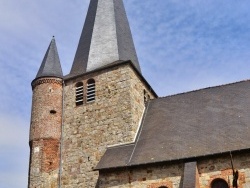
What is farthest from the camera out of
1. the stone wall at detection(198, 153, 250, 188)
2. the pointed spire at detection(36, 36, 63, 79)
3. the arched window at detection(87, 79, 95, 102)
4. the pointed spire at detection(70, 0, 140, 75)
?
the pointed spire at detection(70, 0, 140, 75)

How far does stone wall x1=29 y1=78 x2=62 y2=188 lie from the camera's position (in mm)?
16298

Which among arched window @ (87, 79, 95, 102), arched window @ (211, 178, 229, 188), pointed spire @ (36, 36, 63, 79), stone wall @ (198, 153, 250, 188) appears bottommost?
arched window @ (211, 178, 229, 188)

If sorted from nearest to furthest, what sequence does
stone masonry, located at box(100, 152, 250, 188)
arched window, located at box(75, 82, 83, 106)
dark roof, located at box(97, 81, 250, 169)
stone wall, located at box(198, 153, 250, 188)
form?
1. stone wall, located at box(198, 153, 250, 188)
2. stone masonry, located at box(100, 152, 250, 188)
3. dark roof, located at box(97, 81, 250, 169)
4. arched window, located at box(75, 82, 83, 106)

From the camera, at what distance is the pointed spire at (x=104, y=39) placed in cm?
1903

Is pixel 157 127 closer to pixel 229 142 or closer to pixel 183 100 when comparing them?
pixel 183 100

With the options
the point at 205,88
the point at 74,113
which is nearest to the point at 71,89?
the point at 74,113

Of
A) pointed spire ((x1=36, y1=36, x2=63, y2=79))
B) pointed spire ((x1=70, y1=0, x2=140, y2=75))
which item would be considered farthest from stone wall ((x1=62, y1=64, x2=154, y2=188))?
pointed spire ((x1=36, y1=36, x2=63, y2=79))

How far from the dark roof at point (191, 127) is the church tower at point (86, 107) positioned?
833 millimetres

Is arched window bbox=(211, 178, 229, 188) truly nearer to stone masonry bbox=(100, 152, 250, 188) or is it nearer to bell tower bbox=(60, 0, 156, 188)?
stone masonry bbox=(100, 152, 250, 188)

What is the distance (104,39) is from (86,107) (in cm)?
397

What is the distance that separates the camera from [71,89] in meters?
18.7

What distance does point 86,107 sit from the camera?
17.8m

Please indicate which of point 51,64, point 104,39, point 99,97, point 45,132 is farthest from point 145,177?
point 104,39

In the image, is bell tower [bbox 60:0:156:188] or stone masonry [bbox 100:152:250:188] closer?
stone masonry [bbox 100:152:250:188]
